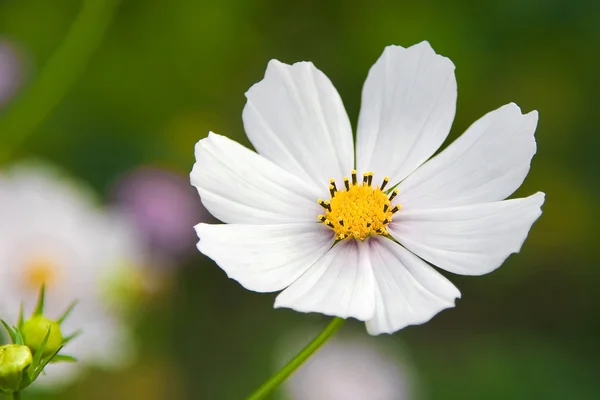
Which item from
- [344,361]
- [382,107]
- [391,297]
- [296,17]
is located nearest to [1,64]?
[296,17]

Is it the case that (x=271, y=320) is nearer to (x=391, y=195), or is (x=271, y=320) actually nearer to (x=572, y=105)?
(x=572, y=105)

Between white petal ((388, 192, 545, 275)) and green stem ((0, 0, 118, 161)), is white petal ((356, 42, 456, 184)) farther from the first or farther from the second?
green stem ((0, 0, 118, 161))

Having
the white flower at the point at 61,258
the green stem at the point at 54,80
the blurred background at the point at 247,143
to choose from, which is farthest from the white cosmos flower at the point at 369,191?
the blurred background at the point at 247,143

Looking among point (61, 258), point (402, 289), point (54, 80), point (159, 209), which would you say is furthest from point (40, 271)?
point (402, 289)

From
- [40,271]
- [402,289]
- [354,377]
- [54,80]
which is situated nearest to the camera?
[402,289]

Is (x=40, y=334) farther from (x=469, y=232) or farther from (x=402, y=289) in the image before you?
(x=469, y=232)

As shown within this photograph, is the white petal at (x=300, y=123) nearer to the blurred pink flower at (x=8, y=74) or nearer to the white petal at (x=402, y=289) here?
the white petal at (x=402, y=289)
